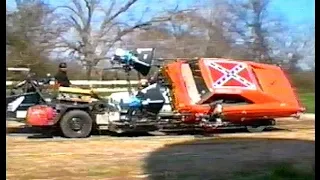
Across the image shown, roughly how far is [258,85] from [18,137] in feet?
10.2

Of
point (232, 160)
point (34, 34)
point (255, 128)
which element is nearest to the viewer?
point (232, 160)

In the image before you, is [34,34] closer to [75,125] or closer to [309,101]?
[75,125]

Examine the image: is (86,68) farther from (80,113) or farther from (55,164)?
(55,164)

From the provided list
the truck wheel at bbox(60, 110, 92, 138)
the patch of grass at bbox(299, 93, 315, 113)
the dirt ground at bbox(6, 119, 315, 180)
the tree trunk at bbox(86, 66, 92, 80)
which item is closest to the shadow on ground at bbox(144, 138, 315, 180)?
the dirt ground at bbox(6, 119, 315, 180)

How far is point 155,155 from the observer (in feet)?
21.6

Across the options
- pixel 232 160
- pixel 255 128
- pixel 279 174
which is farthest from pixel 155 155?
pixel 255 128

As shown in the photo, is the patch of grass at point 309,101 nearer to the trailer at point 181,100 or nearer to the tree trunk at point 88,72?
the trailer at point 181,100

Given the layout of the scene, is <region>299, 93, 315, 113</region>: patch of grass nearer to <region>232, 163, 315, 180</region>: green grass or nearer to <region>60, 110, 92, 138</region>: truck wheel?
<region>232, 163, 315, 180</region>: green grass

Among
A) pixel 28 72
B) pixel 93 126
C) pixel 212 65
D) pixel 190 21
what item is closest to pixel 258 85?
pixel 212 65

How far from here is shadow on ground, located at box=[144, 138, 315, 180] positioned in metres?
5.33

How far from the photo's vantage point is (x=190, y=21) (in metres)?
8.51

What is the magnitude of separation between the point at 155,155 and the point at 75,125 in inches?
80.8

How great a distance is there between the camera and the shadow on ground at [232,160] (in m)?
5.33

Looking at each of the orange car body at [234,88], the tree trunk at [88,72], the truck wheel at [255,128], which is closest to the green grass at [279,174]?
the orange car body at [234,88]
